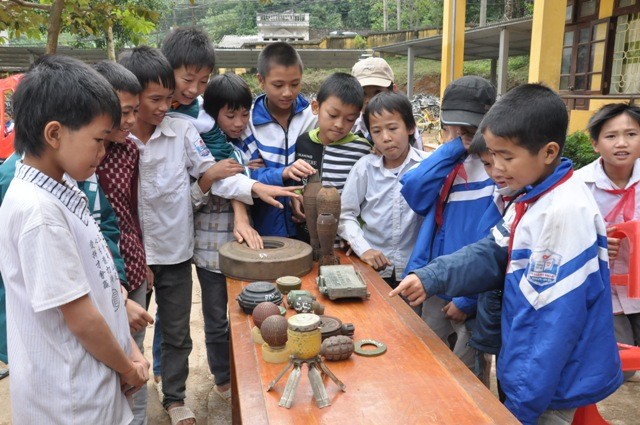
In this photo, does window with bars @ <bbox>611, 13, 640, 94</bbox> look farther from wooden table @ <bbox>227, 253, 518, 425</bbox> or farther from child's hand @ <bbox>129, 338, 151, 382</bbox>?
child's hand @ <bbox>129, 338, 151, 382</bbox>

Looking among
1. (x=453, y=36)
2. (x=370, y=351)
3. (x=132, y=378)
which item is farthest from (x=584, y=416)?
(x=453, y=36)

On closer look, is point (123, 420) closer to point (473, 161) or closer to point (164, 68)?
point (164, 68)

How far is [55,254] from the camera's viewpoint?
4.58 ft

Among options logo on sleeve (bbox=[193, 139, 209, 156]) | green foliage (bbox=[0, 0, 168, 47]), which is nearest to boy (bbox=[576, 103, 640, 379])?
logo on sleeve (bbox=[193, 139, 209, 156])

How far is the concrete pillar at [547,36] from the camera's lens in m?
7.53

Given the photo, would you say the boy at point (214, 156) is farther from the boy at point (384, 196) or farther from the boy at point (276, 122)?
the boy at point (384, 196)

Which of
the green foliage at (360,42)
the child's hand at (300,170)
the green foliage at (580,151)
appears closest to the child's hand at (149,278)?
the child's hand at (300,170)

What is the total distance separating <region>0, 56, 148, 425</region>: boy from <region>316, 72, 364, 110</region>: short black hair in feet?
4.65

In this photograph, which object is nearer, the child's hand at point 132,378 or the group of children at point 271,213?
the group of children at point 271,213

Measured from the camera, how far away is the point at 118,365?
1.60m

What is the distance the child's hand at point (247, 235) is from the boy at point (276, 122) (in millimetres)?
303

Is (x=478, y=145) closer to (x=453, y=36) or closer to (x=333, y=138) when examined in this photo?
(x=333, y=138)

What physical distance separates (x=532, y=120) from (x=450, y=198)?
810 millimetres

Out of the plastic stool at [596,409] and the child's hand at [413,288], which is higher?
the child's hand at [413,288]
